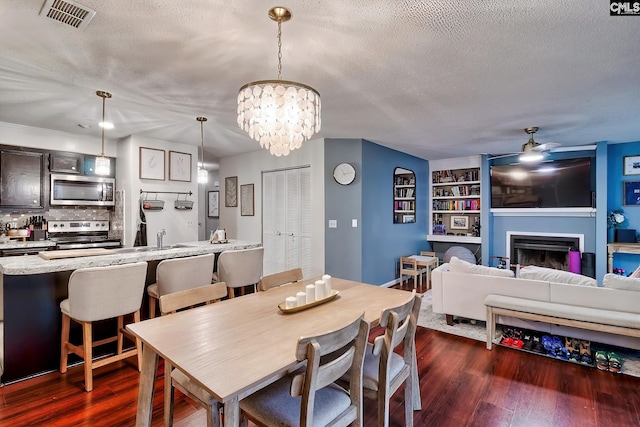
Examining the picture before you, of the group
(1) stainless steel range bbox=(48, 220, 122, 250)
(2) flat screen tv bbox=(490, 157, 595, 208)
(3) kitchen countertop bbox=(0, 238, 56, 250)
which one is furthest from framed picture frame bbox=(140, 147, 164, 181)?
(2) flat screen tv bbox=(490, 157, 595, 208)

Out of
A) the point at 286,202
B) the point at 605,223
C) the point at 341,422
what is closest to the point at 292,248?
the point at 286,202

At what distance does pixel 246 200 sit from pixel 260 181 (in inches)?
21.1

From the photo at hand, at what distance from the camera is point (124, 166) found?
477 cm

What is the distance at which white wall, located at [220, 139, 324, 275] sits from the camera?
482cm

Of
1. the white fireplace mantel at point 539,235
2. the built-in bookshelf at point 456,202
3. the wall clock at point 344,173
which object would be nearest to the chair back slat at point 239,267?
the wall clock at point 344,173

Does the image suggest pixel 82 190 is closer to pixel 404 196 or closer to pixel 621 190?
pixel 404 196

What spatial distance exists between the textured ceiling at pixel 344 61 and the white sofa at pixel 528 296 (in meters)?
1.80

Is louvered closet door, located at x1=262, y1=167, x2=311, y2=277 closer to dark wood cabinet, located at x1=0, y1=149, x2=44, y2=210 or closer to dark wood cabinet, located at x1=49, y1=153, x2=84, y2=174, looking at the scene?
dark wood cabinet, located at x1=49, y1=153, x2=84, y2=174

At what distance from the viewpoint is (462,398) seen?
2.26 metres

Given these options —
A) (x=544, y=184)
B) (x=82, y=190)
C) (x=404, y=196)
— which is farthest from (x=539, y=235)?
(x=82, y=190)

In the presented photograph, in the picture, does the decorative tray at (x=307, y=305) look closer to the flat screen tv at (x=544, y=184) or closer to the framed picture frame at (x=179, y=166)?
the framed picture frame at (x=179, y=166)

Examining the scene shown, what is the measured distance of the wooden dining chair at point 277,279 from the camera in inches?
93.1

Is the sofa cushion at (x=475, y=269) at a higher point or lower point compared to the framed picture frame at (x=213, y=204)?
lower

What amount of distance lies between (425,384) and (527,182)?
492cm
